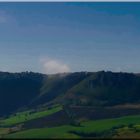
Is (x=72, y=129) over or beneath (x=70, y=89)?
beneath

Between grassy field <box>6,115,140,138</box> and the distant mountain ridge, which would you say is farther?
the distant mountain ridge

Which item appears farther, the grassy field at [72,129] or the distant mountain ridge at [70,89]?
the distant mountain ridge at [70,89]

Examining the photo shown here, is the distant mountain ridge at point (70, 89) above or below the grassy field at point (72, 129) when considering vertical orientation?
above

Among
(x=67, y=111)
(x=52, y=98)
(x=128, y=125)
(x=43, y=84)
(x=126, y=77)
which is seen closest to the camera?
(x=128, y=125)

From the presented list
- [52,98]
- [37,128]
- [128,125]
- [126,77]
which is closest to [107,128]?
[128,125]

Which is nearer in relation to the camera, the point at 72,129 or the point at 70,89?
the point at 72,129

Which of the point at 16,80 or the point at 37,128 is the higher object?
the point at 16,80

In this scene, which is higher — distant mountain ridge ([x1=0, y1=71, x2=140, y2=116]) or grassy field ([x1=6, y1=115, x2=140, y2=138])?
distant mountain ridge ([x1=0, y1=71, x2=140, y2=116])

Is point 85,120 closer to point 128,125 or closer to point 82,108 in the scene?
point 128,125
